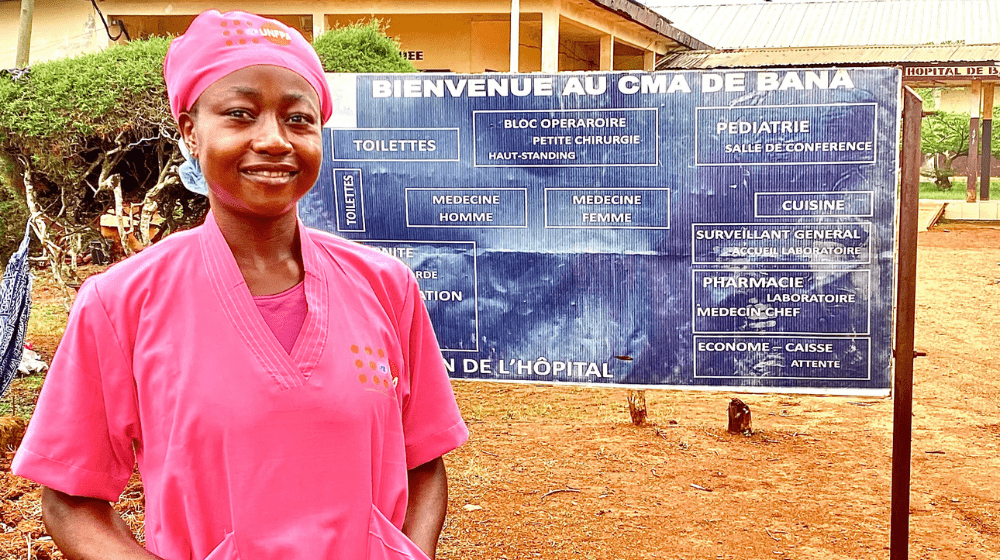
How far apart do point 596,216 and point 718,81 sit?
66 cm

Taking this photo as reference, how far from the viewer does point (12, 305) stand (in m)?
A: 5.51

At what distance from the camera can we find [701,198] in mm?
3611

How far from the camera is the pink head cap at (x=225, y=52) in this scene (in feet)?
4.77

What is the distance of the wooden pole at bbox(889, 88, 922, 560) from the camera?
3316 millimetres

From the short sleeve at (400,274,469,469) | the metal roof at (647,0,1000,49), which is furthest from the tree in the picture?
the short sleeve at (400,274,469,469)

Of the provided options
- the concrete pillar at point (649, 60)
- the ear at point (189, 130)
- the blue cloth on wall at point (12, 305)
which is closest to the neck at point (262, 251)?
the ear at point (189, 130)

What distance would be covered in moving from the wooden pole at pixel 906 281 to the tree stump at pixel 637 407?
8.84 feet

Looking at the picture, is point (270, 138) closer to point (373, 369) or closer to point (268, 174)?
point (268, 174)

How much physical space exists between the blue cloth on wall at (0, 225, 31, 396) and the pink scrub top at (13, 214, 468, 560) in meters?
4.52

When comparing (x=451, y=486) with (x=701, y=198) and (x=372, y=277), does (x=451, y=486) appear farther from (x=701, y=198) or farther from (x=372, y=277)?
(x=372, y=277)

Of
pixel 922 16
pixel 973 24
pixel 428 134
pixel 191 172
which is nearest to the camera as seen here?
pixel 428 134

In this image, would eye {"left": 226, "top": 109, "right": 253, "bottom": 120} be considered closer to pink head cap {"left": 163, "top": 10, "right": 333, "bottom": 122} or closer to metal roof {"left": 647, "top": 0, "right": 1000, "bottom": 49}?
pink head cap {"left": 163, "top": 10, "right": 333, "bottom": 122}

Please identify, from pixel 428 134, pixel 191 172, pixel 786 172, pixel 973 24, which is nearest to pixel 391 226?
pixel 428 134

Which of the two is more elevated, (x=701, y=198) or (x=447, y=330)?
(x=701, y=198)
